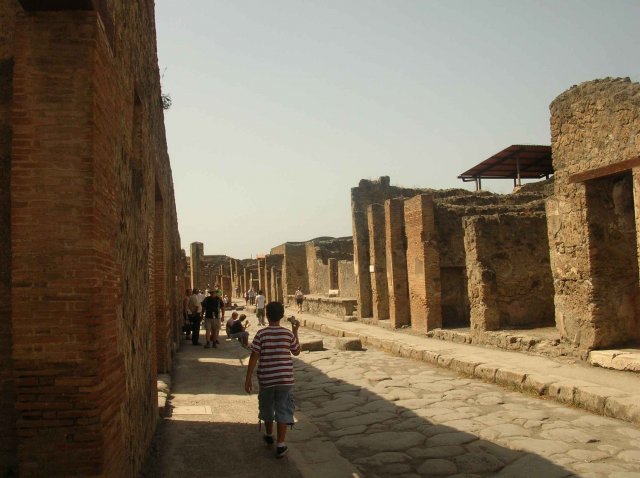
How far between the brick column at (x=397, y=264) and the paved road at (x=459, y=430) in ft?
24.8

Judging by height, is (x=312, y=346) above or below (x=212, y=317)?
below

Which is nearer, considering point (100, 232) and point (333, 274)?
point (100, 232)

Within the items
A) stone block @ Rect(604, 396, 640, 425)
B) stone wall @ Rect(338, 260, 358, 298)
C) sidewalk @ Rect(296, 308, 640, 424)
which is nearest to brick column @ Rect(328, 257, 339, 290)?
stone wall @ Rect(338, 260, 358, 298)

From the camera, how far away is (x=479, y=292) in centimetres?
1220

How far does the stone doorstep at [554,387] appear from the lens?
20.0 feet

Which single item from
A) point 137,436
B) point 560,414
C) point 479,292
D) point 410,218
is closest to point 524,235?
point 479,292

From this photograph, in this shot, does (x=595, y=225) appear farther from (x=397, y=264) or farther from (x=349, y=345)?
(x=397, y=264)

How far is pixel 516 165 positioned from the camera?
24250 mm

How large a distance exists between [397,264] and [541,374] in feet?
30.2

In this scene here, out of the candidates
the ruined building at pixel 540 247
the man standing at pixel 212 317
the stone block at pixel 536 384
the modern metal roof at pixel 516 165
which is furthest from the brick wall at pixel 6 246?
the modern metal roof at pixel 516 165

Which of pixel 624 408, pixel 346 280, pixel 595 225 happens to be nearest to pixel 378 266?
pixel 346 280

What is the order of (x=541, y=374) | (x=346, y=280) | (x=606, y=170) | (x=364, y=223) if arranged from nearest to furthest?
(x=541, y=374) → (x=606, y=170) → (x=364, y=223) → (x=346, y=280)

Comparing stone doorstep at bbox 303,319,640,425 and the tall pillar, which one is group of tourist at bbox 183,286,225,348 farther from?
the tall pillar

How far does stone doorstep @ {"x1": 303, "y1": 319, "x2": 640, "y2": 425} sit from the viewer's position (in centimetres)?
610
